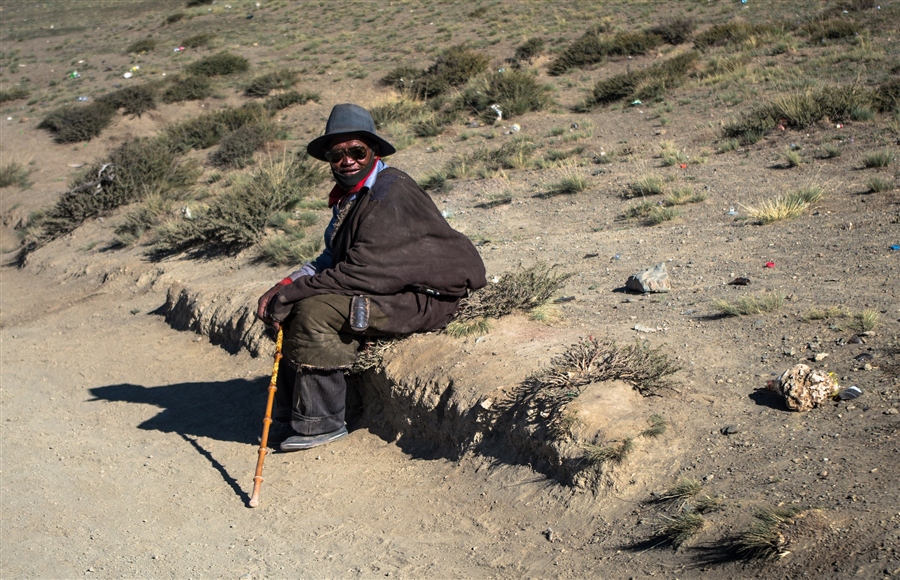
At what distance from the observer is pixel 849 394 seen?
13.4ft

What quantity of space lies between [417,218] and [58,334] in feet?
19.0

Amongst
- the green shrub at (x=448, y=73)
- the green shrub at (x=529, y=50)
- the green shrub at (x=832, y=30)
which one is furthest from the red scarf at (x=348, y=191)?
the green shrub at (x=529, y=50)

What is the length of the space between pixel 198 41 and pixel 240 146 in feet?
56.6

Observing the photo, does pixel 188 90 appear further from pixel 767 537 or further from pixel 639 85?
pixel 767 537

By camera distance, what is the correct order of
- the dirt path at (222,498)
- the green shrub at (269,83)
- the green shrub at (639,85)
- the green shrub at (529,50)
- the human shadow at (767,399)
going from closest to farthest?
the dirt path at (222,498)
the human shadow at (767,399)
the green shrub at (639,85)
the green shrub at (269,83)
the green shrub at (529,50)

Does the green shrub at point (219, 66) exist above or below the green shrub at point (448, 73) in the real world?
above

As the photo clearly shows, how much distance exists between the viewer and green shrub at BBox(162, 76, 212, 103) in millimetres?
22203

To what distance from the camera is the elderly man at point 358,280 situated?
194 inches

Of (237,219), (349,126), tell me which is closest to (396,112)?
(237,219)

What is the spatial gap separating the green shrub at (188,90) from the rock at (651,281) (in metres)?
18.2

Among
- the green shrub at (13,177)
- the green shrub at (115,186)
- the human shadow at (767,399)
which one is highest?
the human shadow at (767,399)

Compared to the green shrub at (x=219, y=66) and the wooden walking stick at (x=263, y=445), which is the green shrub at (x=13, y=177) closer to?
the green shrub at (x=219, y=66)

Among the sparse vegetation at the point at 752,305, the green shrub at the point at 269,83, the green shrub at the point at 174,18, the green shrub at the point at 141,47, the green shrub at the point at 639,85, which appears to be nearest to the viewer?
the sparse vegetation at the point at 752,305

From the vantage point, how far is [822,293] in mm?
5879
